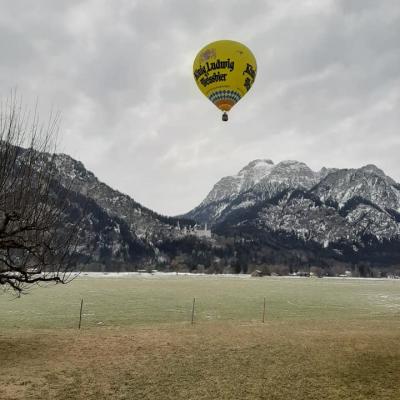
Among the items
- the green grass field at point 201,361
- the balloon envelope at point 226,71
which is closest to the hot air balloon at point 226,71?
the balloon envelope at point 226,71

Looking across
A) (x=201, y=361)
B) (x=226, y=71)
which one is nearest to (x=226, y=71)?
(x=226, y=71)

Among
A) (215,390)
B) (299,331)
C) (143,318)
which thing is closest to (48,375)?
(215,390)

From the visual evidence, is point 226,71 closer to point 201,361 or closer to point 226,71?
point 226,71

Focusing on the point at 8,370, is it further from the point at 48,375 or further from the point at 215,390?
the point at 215,390

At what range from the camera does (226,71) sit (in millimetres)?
34250

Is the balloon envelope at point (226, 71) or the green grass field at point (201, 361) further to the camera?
the balloon envelope at point (226, 71)

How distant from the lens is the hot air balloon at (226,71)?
3428cm

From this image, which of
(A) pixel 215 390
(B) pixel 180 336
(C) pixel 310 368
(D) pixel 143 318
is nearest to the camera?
(A) pixel 215 390

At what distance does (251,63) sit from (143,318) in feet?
74.2

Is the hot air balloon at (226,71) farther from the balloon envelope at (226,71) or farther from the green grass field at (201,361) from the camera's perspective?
the green grass field at (201,361)

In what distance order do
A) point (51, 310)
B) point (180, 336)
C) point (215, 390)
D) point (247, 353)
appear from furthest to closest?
point (51, 310), point (180, 336), point (247, 353), point (215, 390)

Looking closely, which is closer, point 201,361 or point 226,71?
point 201,361

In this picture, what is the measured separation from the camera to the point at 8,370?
16281mm

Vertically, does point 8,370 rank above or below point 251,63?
below
